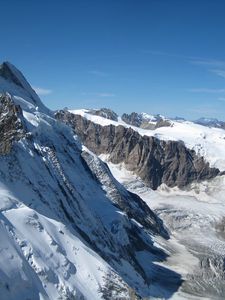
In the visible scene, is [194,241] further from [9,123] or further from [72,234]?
[72,234]

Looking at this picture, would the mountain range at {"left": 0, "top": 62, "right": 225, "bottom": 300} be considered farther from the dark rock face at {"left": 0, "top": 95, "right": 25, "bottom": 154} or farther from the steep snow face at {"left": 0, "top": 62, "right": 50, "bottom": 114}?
the steep snow face at {"left": 0, "top": 62, "right": 50, "bottom": 114}

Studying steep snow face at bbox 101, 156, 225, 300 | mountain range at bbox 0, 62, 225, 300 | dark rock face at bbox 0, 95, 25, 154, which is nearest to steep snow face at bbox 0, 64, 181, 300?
mountain range at bbox 0, 62, 225, 300

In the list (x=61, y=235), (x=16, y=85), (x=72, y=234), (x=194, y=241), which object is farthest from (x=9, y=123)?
(x=194, y=241)

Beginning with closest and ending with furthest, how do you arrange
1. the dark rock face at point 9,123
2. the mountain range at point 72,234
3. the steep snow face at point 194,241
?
the mountain range at point 72,234 < the dark rock face at point 9,123 < the steep snow face at point 194,241

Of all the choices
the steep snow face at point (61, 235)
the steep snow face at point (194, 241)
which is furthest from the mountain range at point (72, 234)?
the steep snow face at point (194, 241)

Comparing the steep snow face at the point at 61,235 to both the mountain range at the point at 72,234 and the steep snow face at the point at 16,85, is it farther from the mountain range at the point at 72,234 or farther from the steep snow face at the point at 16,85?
the steep snow face at the point at 16,85

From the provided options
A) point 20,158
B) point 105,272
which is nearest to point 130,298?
point 105,272
